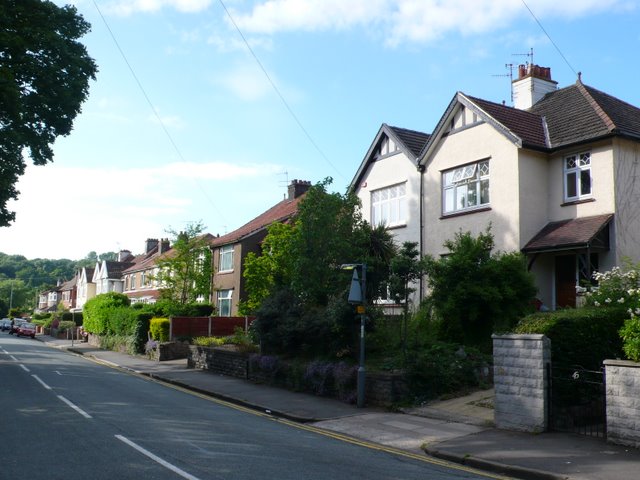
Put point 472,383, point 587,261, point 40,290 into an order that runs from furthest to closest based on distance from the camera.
A: point 40,290 < point 587,261 < point 472,383

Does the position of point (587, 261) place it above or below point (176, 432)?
above

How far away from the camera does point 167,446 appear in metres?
9.20

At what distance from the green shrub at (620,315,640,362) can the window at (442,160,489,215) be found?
36.6ft

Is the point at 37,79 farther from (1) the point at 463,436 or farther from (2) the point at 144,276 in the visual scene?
(2) the point at 144,276

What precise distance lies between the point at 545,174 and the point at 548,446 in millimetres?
12720

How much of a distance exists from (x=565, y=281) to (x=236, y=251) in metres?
24.2

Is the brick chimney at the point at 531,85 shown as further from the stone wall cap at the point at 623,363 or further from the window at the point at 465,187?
the stone wall cap at the point at 623,363

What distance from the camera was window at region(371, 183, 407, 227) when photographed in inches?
985

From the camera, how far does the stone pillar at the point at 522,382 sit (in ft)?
35.6

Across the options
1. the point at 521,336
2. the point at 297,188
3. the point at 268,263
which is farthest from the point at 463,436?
the point at 297,188

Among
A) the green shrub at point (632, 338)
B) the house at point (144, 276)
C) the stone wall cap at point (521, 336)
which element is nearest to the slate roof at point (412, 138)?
the stone wall cap at point (521, 336)

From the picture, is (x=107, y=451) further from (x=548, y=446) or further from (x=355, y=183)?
(x=355, y=183)

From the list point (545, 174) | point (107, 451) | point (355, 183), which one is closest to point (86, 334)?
point (355, 183)

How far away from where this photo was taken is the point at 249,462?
27.0ft
